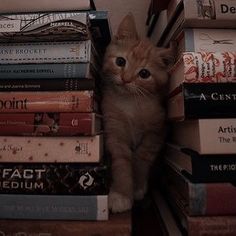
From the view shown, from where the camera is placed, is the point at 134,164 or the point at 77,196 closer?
the point at 77,196

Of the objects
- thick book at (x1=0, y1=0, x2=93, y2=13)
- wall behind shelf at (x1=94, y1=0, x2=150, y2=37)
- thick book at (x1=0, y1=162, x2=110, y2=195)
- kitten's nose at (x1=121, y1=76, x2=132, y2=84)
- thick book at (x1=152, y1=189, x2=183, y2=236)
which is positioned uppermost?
wall behind shelf at (x1=94, y1=0, x2=150, y2=37)

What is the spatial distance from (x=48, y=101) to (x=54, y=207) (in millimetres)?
208

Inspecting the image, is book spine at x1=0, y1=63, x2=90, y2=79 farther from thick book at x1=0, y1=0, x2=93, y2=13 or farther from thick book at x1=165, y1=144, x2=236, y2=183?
thick book at x1=165, y1=144, x2=236, y2=183

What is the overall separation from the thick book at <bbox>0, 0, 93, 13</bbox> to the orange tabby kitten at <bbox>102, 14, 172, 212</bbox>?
0.16m

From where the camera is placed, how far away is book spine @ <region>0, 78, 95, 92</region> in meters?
0.62

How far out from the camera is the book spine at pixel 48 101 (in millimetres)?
611

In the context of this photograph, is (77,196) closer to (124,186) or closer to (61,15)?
(124,186)

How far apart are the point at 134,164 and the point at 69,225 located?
0.86ft

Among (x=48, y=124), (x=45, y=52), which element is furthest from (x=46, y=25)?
(x=48, y=124)

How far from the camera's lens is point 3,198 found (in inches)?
23.9

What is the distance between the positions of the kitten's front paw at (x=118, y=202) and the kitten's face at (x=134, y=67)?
252 mm

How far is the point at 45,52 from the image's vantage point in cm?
65

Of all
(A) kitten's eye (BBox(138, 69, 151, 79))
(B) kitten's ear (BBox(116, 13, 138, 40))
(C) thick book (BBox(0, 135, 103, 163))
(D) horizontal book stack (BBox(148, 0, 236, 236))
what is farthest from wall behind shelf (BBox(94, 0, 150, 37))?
(C) thick book (BBox(0, 135, 103, 163))

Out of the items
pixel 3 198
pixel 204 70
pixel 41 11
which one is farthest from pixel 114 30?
pixel 3 198
